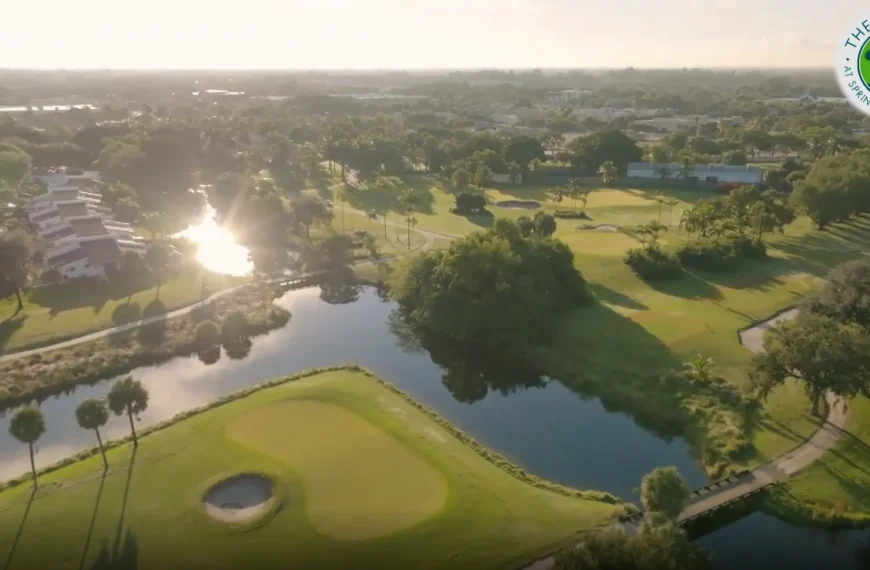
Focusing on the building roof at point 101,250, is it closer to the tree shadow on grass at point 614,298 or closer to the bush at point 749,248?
the tree shadow on grass at point 614,298

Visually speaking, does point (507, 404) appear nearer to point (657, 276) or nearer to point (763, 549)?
point (763, 549)

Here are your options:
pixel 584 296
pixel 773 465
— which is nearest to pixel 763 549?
pixel 773 465

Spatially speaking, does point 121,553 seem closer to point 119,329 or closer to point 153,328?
point 153,328

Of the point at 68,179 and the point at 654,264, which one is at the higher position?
the point at 68,179

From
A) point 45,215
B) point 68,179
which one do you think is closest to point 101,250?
point 45,215

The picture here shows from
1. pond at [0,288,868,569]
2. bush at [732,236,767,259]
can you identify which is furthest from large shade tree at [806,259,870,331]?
bush at [732,236,767,259]

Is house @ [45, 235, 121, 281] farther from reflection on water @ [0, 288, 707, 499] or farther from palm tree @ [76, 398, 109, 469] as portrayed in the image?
palm tree @ [76, 398, 109, 469]

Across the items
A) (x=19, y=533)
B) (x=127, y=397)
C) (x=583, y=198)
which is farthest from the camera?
(x=583, y=198)
